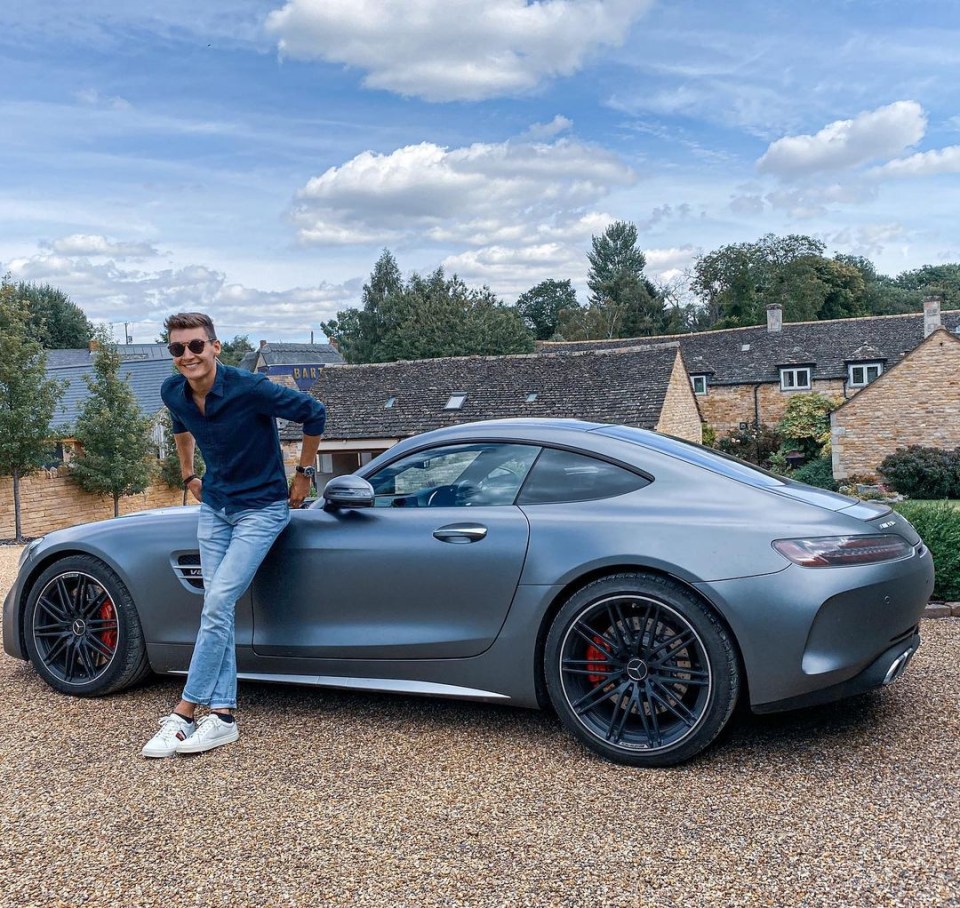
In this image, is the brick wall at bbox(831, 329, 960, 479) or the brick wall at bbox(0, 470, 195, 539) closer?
the brick wall at bbox(0, 470, 195, 539)

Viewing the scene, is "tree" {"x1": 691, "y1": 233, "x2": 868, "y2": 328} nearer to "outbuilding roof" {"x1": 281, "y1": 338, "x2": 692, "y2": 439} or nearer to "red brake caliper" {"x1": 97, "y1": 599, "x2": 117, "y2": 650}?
"outbuilding roof" {"x1": 281, "y1": 338, "x2": 692, "y2": 439}

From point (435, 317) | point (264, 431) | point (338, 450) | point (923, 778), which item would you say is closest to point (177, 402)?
point (264, 431)

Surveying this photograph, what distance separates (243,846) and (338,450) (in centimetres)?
3214

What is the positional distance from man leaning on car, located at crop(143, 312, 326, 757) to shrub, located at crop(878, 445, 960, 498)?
3247 cm

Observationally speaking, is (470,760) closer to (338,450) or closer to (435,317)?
(338,450)

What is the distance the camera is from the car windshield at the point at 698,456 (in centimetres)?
384

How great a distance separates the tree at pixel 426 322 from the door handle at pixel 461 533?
56960 millimetres

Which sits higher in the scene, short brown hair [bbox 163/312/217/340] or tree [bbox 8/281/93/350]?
tree [bbox 8/281/93/350]

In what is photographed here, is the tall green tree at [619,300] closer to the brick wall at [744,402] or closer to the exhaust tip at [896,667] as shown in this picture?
the brick wall at [744,402]

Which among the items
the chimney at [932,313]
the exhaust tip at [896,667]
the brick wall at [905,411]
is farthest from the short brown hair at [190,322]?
the chimney at [932,313]

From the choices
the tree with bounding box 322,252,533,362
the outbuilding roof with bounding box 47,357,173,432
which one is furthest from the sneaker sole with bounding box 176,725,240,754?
the tree with bounding box 322,252,533,362

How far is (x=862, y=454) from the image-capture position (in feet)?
115

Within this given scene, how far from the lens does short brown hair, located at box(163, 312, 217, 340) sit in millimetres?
4020

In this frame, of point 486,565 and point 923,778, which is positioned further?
point 486,565
